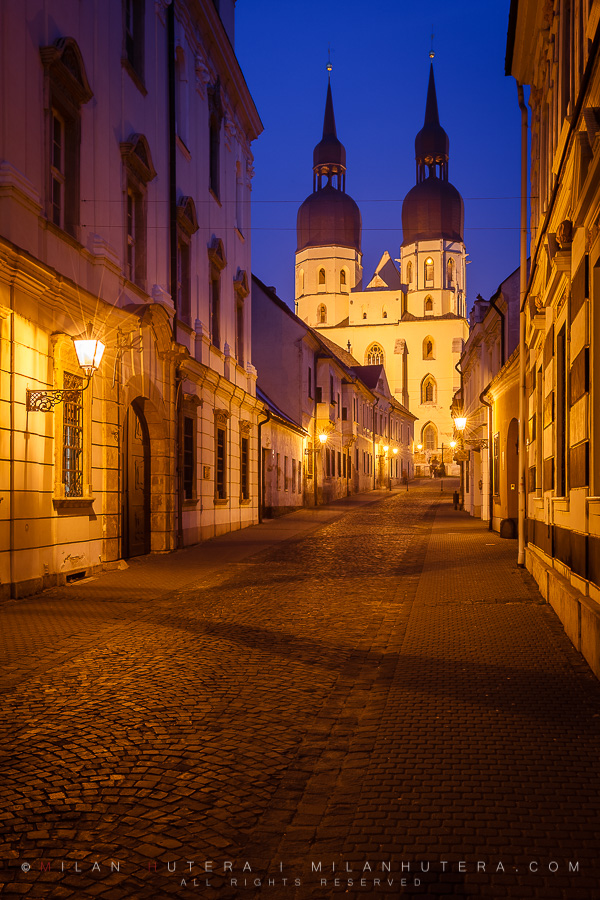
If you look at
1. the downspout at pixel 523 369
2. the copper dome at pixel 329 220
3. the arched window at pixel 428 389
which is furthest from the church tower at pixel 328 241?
the downspout at pixel 523 369

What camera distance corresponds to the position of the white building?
1119cm

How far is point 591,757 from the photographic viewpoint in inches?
194

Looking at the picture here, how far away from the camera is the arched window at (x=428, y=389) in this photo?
10356 centimetres

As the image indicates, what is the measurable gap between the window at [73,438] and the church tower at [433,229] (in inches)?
3799

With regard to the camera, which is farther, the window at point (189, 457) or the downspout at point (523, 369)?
the window at point (189, 457)

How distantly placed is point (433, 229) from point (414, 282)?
22.2 ft

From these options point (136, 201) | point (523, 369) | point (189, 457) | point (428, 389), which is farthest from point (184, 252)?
point (428, 389)

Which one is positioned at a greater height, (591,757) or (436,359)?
(436,359)

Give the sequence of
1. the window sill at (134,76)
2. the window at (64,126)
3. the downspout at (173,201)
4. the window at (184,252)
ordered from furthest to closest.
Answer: the window at (184,252), the downspout at (173,201), the window sill at (134,76), the window at (64,126)

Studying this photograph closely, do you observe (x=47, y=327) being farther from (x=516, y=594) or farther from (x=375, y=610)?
(x=516, y=594)

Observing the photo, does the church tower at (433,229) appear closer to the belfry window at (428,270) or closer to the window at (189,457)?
the belfry window at (428,270)

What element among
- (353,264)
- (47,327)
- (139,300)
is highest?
(353,264)

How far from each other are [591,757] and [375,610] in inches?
232

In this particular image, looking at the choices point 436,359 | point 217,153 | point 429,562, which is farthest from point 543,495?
point 436,359
